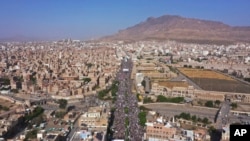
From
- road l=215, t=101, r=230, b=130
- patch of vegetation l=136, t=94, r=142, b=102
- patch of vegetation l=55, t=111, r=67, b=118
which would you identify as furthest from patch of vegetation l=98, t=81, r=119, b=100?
road l=215, t=101, r=230, b=130

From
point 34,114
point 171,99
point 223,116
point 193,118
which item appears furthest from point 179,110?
point 34,114

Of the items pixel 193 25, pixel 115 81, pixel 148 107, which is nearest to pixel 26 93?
pixel 115 81

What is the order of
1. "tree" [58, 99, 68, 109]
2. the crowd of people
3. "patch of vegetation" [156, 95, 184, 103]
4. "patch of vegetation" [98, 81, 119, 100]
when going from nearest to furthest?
the crowd of people
"tree" [58, 99, 68, 109]
"patch of vegetation" [156, 95, 184, 103]
"patch of vegetation" [98, 81, 119, 100]

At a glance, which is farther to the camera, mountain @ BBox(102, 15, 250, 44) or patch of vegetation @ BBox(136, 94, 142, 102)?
mountain @ BBox(102, 15, 250, 44)

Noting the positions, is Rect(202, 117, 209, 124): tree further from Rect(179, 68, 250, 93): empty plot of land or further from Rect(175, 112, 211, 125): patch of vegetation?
Rect(179, 68, 250, 93): empty plot of land

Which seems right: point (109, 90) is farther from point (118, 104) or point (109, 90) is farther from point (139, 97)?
point (118, 104)
